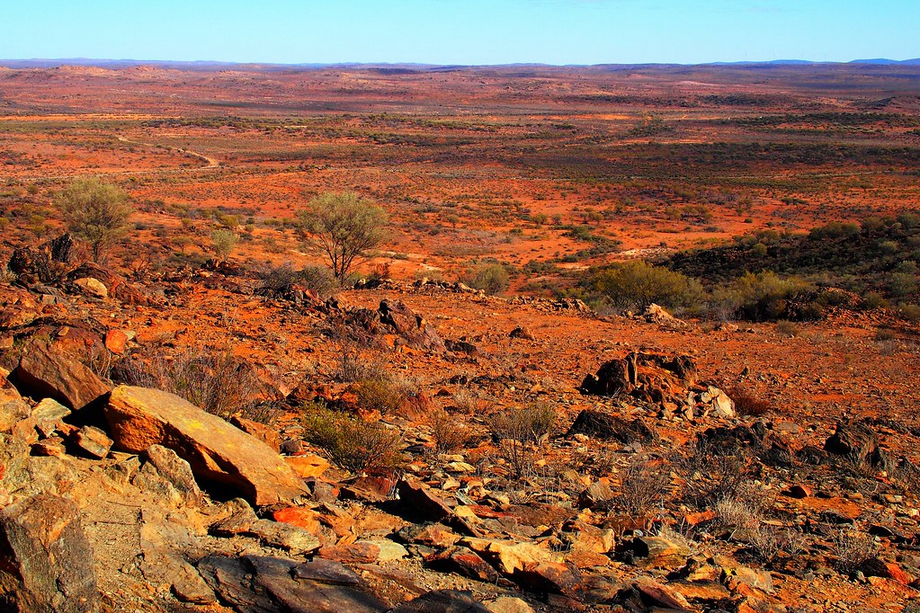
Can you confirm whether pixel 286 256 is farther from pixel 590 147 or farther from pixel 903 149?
pixel 903 149

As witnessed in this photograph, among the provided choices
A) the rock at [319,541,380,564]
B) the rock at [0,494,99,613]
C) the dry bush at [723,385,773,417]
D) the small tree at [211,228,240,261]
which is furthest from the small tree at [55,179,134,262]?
the rock at [0,494,99,613]

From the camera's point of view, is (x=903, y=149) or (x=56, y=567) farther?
(x=903, y=149)

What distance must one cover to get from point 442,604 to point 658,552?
1.74 m

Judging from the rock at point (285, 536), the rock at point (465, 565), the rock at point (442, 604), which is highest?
the rock at point (285, 536)

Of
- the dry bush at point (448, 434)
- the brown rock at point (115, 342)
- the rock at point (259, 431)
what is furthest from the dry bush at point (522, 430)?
the brown rock at point (115, 342)

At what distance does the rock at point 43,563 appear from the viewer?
2846mm

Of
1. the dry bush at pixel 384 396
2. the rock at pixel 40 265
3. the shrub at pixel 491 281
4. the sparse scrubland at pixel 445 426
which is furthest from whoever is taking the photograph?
the shrub at pixel 491 281

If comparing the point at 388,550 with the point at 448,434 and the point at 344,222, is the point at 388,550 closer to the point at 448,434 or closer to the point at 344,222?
the point at 448,434

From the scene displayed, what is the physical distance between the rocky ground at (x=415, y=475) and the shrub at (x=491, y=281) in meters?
11.9

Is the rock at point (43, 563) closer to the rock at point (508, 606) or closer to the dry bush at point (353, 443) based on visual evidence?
the rock at point (508, 606)

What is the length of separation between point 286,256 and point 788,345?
746 inches

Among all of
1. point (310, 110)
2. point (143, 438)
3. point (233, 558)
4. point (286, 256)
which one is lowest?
point (286, 256)

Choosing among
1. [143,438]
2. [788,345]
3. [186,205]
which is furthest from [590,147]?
[143,438]

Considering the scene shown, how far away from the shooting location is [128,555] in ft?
11.2
